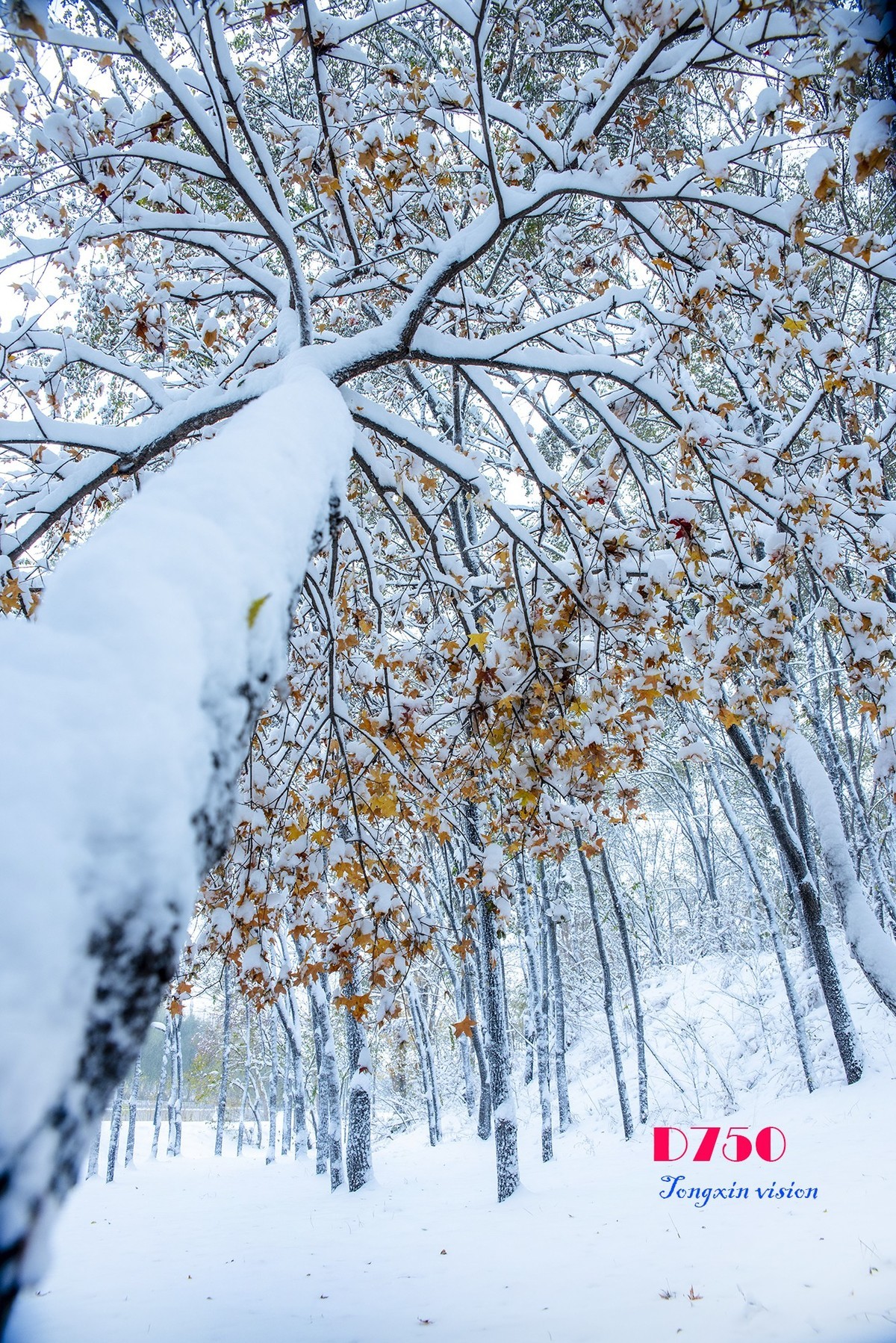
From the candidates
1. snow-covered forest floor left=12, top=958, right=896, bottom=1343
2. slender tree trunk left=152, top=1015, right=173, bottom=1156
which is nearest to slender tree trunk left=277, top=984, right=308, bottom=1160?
snow-covered forest floor left=12, top=958, right=896, bottom=1343

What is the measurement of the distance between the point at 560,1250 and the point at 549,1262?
28 centimetres

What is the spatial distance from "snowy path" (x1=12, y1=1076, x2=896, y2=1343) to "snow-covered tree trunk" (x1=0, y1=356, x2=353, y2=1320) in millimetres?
1686

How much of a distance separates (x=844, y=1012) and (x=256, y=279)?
8440 millimetres

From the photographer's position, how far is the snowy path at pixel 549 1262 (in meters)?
3.54

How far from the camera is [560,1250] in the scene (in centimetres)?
498

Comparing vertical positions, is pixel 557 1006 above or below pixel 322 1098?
above

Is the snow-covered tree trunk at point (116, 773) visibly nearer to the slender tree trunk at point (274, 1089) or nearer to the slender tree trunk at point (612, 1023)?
the slender tree trunk at point (612, 1023)

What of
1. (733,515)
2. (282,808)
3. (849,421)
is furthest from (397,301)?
(282,808)

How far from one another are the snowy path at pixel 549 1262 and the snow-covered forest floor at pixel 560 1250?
0.07ft

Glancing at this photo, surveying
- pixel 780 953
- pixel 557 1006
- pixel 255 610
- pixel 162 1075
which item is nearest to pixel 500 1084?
pixel 557 1006

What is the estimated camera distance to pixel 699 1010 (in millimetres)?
13250

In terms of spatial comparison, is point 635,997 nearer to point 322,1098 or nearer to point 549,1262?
point 322,1098

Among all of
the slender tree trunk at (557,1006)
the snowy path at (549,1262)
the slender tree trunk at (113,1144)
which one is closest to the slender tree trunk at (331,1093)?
the snowy path at (549,1262)

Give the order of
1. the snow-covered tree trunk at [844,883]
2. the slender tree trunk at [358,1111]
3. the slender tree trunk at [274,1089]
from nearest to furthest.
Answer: the snow-covered tree trunk at [844,883], the slender tree trunk at [358,1111], the slender tree trunk at [274,1089]
